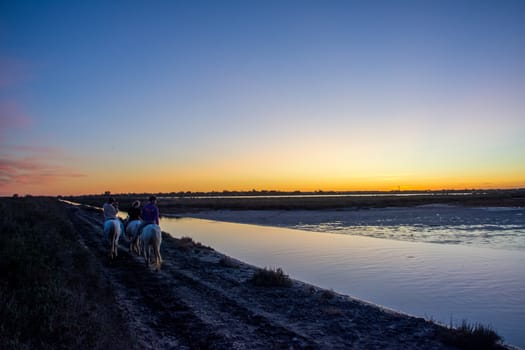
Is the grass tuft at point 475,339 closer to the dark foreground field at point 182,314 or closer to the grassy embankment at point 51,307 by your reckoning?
the dark foreground field at point 182,314

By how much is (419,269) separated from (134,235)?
11768 mm

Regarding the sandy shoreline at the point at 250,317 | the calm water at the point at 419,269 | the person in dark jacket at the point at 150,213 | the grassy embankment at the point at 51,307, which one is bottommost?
the calm water at the point at 419,269

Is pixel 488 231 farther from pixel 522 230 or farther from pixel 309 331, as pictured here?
pixel 309 331

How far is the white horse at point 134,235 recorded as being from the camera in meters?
17.5

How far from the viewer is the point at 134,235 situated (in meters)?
17.4

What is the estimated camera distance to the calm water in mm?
10435

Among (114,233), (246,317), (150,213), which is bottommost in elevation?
(246,317)

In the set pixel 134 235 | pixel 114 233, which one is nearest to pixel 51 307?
pixel 114 233

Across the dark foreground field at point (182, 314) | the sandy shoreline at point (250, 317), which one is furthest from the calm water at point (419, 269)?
the dark foreground field at point (182, 314)

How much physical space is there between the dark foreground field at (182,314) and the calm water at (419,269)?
168 cm

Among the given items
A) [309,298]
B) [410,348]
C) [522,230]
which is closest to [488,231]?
[522,230]

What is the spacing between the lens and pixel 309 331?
8203 mm

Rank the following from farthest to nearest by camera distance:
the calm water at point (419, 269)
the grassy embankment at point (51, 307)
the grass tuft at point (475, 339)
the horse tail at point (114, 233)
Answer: the horse tail at point (114, 233), the calm water at point (419, 269), the grass tuft at point (475, 339), the grassy embankment at point (51, 307)

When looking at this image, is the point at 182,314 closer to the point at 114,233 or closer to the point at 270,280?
the point at 270,280
